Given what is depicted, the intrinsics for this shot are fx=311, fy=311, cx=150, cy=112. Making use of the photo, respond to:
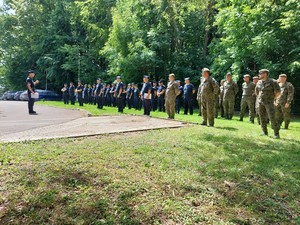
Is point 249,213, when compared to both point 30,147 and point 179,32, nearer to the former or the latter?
point 30,147

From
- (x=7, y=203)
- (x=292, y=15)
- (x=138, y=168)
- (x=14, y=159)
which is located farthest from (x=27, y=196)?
(x=292, y=15)

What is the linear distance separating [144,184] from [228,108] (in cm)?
1089

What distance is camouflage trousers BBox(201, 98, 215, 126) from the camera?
10.2m

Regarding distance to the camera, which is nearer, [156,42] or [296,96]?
[296,96]

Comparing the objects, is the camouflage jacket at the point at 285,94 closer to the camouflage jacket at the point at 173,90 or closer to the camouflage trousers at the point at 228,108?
the camouflage trousers at the point at 228,108

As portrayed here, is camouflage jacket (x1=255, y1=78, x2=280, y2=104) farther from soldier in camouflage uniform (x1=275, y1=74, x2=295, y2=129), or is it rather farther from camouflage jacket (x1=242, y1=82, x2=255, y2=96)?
camouflage jacket (x1=242, y1=82, x2=255, y2=96)

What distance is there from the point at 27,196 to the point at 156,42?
22.0 meters

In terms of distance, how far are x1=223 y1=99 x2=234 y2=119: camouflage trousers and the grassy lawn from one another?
Result: 7816mm

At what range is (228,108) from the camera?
14.5m

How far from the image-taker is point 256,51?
61.6 feet

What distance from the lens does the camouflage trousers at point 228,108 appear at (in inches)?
563

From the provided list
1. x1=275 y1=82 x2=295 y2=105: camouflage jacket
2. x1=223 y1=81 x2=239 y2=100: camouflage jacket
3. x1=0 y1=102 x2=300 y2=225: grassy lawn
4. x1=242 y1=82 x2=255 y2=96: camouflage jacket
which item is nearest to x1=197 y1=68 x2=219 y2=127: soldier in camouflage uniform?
x1=275 y1=82 x2=295 y2=105: camouflage jacket

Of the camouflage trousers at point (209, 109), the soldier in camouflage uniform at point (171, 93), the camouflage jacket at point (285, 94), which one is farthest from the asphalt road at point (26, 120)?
the camouflage jacket at point (285, 94)

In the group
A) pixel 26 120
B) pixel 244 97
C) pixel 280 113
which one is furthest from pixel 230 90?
pixel 26 120
